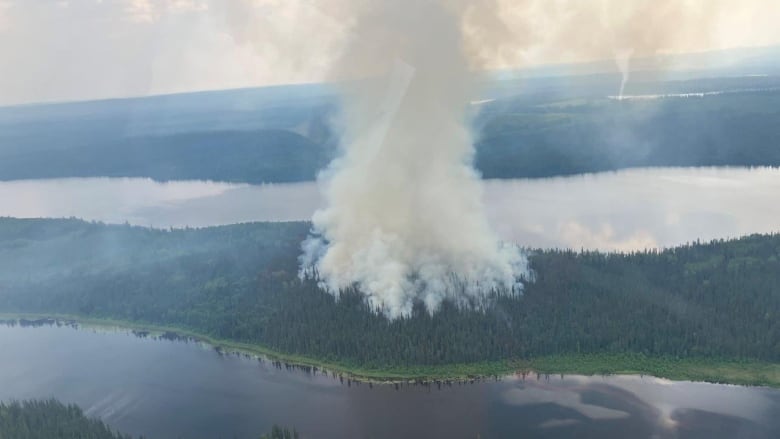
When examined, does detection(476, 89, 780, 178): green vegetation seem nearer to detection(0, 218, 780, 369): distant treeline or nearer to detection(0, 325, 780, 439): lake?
detection(0, 218, 780, 369): distant treeline

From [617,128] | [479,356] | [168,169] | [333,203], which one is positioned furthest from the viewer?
[168,169]

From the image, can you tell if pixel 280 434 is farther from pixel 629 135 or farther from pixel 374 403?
pixel 629 135

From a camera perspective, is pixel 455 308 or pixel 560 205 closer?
pixel 455 308

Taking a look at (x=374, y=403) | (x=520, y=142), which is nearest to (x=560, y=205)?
(x=520, y=142)

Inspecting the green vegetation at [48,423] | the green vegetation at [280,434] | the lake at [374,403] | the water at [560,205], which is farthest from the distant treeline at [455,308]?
the water at [560,205]

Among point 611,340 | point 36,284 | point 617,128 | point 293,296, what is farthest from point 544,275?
point 617,128

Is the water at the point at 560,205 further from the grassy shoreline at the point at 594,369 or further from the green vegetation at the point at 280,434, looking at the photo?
the green vegetation at the point at 280,434

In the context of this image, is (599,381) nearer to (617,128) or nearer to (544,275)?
(544,275)
